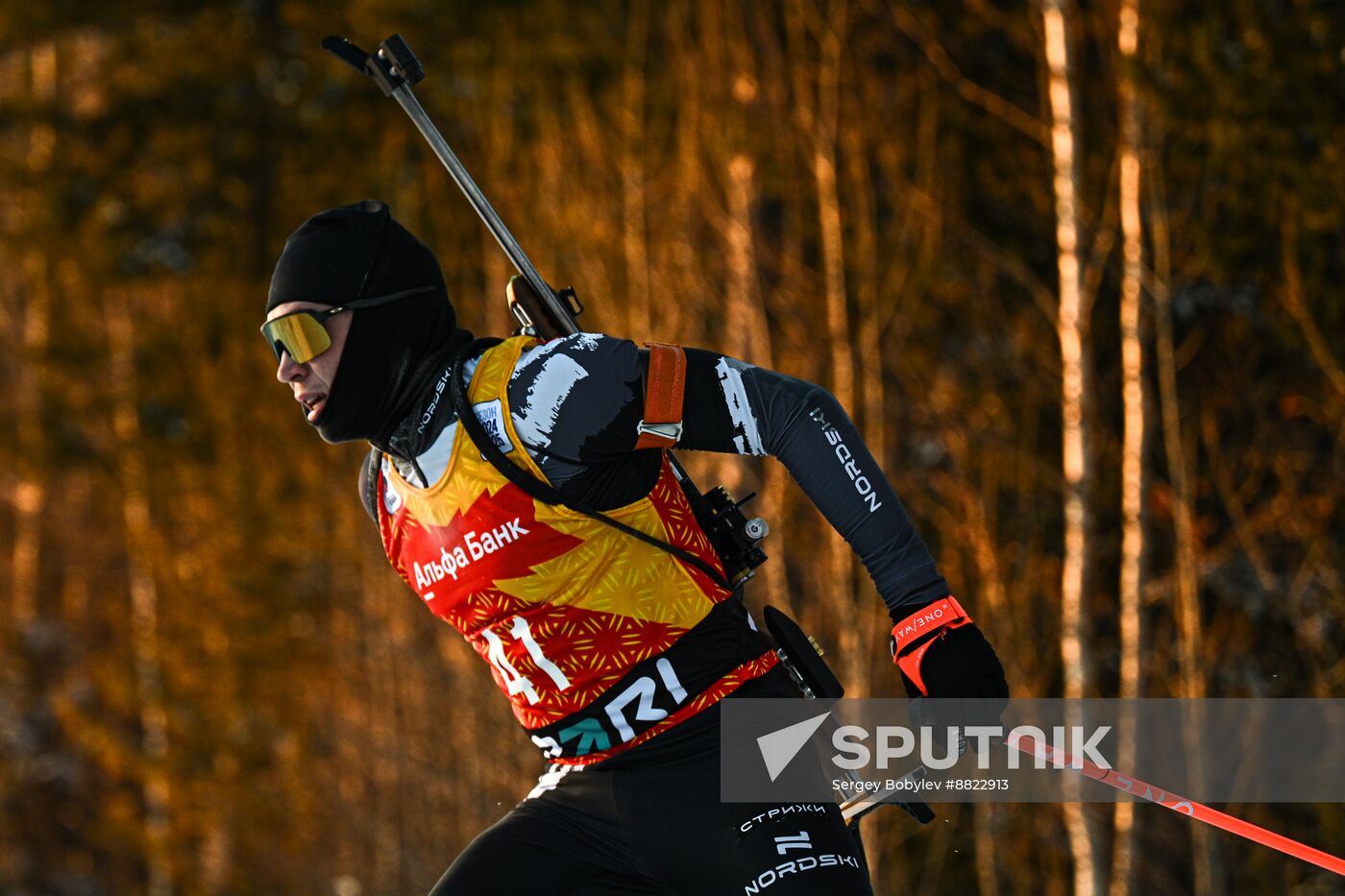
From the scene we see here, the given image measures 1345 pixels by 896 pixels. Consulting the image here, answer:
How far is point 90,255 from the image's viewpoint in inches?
679

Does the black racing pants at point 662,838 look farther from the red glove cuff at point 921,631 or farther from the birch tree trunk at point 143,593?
the birch tree trunk at point 143,593

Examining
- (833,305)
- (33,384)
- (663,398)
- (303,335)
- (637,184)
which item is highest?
(33,384)

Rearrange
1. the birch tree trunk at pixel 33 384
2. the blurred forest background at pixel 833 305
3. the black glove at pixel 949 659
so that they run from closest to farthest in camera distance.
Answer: the black glove at pixel 949 659
the blurred forest background at pixel 833 305
the birch tree trunk at pixel 33 384

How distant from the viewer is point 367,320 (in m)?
3.06

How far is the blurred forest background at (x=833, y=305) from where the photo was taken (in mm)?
6023

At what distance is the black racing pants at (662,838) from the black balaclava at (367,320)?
78cm

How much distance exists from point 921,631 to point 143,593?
17.0 metres

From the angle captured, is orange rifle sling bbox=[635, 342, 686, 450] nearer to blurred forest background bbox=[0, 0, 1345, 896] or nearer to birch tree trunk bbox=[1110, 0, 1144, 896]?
blurred forest background bbox=[0, 0, 1345, 896]

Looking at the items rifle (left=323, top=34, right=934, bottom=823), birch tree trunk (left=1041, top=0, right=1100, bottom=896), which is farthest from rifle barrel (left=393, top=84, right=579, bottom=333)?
birch tree trunk (left=1041, top=0, right=1100, bottom=896)

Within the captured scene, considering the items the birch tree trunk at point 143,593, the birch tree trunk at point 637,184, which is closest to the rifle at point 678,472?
the birch tree trunk at point 637,184

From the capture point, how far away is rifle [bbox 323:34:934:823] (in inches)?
126

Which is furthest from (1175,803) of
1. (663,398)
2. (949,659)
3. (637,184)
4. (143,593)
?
(143,593)

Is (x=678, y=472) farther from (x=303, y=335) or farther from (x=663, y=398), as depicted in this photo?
(x=303, y=335)

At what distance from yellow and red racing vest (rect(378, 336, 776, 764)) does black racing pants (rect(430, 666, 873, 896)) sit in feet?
0.21
